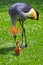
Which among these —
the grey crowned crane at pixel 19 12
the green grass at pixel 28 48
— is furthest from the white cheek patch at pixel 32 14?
the green grass at pixel 28 48

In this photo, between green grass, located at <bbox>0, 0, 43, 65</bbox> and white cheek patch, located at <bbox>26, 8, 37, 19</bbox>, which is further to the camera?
white cheek patch, located at <bbox>26, 8, 37, 19</bbox>

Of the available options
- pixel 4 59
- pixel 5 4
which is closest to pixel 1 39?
pixel 4 59

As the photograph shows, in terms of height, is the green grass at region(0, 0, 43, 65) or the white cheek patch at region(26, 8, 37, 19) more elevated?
the white cheek patch at region(26, 8, 37, 19)

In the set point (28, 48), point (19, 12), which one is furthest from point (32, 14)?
point (28, 48)

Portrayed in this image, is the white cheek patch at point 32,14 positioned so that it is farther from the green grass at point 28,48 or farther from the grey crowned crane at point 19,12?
the green grass at point 28,48

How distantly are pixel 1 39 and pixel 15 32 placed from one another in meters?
2.13

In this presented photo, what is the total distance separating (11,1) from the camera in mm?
17234

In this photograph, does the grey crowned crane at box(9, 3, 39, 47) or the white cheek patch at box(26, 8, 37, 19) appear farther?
the white cheek patch at box(26, 8, 37, 19)

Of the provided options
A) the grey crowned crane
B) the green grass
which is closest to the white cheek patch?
the grey crowned crane

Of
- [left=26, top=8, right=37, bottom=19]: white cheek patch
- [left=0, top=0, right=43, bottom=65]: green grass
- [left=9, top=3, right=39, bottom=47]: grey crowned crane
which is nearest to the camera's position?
[left=0, top=0, right=43, bottom=65]: green grass

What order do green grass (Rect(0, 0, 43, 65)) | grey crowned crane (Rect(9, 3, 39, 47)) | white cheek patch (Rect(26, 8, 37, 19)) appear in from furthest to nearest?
white cheek patch (Rect(26, 8, 37, 19)) < grey crowned crane (Rect(9, 3, 39, 47)) < green grass (Rect(0, 0, 43, 65))

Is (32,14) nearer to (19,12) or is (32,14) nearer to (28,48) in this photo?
(19,12)

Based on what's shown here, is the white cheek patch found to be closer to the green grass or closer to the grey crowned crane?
the grey crowned crane

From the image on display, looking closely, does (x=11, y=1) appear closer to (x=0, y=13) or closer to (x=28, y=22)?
(x=0, y=13)
